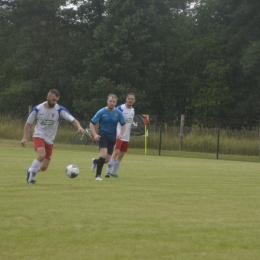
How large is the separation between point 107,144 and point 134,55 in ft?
132

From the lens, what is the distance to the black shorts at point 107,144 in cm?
1422

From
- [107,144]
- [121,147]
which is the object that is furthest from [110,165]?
[121,147]

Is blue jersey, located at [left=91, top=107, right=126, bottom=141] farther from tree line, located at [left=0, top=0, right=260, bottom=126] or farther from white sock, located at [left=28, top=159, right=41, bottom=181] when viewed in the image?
tree line, located at [left=0, top=0, right=260, bottom=126]

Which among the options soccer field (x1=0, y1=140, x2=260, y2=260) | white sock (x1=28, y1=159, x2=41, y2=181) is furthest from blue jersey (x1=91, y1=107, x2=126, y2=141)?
white sock (x1=28, y1=159, x2=41, y2=181)

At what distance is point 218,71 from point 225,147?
66.1 feet

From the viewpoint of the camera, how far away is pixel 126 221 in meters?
7.92

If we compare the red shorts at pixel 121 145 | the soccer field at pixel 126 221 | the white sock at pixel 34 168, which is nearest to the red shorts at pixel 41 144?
the white sock at pixel 34 168

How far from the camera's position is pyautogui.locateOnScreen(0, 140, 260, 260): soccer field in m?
6.33

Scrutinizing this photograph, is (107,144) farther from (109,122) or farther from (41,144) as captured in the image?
(41,144)

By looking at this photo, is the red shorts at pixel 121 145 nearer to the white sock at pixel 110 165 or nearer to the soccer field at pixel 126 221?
the white sock at pixel 110 165

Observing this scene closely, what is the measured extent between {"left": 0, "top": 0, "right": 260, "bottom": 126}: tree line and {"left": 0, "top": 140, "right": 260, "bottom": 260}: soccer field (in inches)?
1588

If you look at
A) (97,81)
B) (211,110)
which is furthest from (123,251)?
(211,110)

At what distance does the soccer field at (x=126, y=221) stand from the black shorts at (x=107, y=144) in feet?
4.84

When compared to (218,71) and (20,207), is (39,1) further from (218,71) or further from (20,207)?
(20,207)
